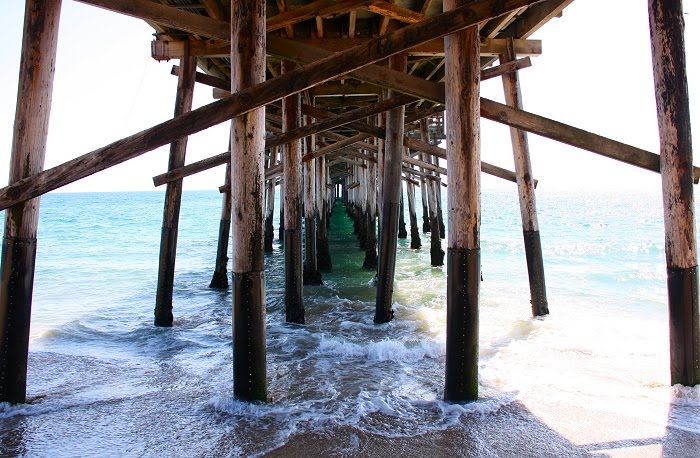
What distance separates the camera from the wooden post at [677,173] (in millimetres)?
3059

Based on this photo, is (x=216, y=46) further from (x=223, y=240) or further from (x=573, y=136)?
(x=573, y=136)

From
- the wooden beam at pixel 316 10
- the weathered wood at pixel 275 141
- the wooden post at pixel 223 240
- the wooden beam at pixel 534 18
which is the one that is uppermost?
the wooden beam at pixel 534 18

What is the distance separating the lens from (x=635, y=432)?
2781 millimetres

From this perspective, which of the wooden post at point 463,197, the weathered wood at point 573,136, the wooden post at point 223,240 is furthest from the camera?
the wooden post at point 223,240

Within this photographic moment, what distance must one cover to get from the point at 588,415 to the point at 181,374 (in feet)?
9.69

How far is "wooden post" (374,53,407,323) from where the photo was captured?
5.42 metres

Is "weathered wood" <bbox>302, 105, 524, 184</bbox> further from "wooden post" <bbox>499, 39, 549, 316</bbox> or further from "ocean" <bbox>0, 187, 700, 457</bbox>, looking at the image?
"ocean" <bbox>0, 187, 700, 457</bbox>

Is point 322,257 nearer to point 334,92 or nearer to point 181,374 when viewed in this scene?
point 334,92

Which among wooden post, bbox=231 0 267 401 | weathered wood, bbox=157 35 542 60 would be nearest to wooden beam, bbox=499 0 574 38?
weathered wood, bbox=157 35 542 60

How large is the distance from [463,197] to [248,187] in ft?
4.08

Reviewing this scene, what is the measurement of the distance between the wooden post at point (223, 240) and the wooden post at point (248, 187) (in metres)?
4.40

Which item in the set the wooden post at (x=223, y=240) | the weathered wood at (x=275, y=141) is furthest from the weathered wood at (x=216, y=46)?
the wooden post at (x=223, y=240)

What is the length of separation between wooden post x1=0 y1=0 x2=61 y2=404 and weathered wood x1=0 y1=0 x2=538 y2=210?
16 cm

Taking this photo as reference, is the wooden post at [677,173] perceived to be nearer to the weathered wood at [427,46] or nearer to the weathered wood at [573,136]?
the weathered wood at [573,136]
